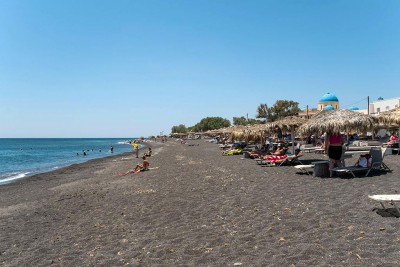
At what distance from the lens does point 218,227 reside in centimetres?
686

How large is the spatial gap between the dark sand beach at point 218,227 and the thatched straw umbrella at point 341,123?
2025mm

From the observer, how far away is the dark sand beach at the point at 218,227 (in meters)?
5.29

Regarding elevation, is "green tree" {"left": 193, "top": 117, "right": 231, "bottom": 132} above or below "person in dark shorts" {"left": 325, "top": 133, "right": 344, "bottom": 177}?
above

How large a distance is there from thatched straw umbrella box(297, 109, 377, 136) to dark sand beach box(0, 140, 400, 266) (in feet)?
6.64

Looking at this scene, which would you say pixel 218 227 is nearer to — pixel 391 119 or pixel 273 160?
pixel 273 160

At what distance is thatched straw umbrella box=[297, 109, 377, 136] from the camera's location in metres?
12.6

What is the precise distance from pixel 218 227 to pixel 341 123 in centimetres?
797

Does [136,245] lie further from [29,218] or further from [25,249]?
[29,218]

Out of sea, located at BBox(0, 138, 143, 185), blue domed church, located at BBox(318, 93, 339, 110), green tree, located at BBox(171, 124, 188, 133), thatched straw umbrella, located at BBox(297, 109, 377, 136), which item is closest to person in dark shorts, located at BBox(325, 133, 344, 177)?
thatched straw umbrella, located at BBox(297, 109, 377, 136)

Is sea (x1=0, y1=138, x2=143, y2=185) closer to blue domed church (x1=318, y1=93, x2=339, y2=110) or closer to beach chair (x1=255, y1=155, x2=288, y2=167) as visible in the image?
beach chair (x1=255, y1=155, x2=288, y2=167)

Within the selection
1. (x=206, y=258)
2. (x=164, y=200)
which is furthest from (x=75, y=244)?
(x=164, y=200)

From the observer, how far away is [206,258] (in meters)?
5.35

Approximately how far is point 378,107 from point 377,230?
49.4 m

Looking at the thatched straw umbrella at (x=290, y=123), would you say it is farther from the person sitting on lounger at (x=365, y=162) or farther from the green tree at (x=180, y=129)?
the green tree at (x=180, y=129)
